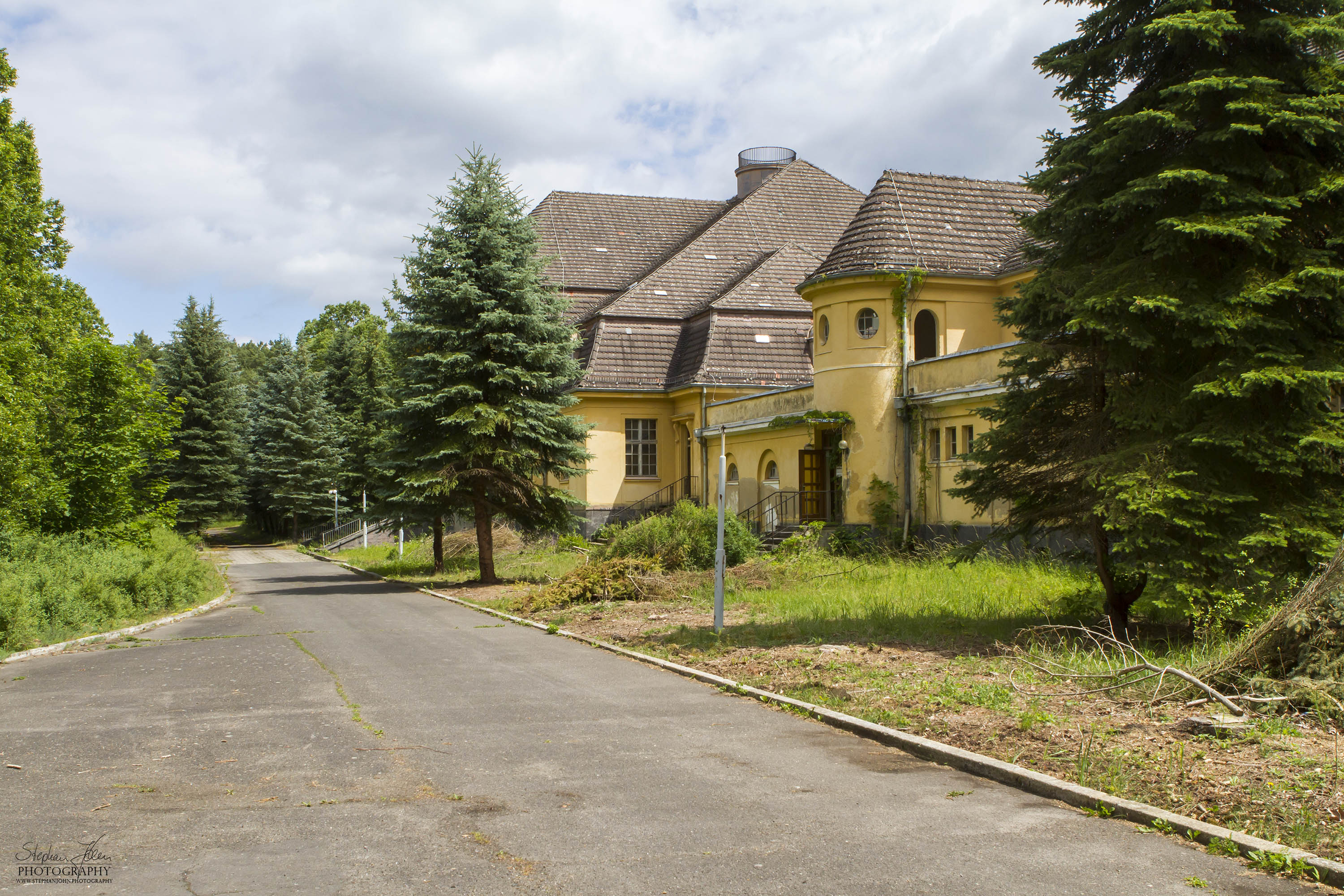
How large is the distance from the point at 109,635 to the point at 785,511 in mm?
18140

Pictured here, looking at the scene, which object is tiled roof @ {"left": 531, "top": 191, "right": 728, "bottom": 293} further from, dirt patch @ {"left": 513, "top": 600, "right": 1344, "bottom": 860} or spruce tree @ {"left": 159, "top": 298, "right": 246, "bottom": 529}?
dirt patch @ {"left": 513, "top": 600, "right": 1344, "bottom": 860}

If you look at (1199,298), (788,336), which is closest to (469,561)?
(788,336)

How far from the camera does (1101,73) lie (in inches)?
480

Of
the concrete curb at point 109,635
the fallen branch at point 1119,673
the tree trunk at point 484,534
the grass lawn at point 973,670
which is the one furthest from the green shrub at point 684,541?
the fallen branch at point 1119,673

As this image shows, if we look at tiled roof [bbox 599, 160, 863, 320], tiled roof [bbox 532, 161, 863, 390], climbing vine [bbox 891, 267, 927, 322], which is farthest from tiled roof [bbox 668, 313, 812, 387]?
climbing vine [bbox 891, 267, 927, 322]

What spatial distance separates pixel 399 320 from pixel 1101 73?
60.8 feet

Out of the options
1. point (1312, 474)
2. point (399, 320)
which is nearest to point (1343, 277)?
point (1312, 474)

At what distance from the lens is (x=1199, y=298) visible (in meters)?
10.8

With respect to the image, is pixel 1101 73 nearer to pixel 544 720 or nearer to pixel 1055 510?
pixel 1055 510

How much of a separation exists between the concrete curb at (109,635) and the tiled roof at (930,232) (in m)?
16.6

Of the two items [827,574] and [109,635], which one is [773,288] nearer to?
[827,574]

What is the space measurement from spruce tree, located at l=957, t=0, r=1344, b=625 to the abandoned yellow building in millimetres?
3851

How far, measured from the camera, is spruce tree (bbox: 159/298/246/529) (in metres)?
58.2

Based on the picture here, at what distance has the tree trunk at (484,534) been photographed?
2647 centimetres
